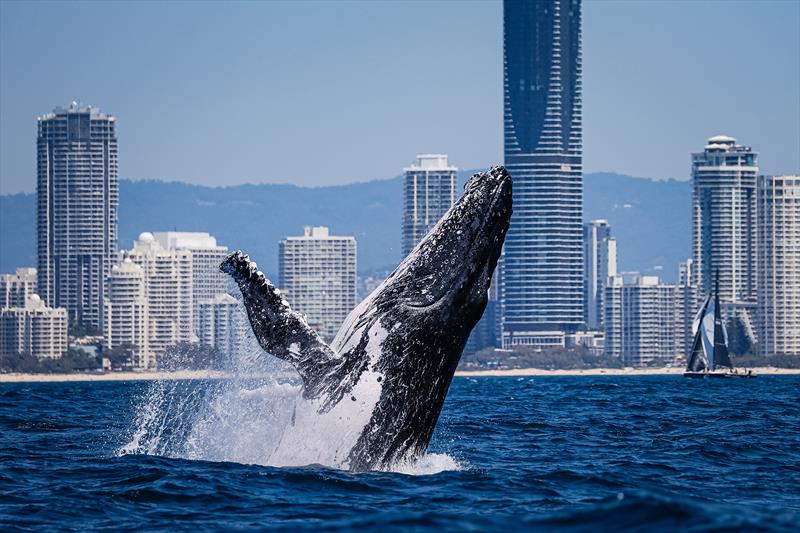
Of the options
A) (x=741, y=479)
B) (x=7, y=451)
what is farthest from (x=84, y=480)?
(x=741, y=479)

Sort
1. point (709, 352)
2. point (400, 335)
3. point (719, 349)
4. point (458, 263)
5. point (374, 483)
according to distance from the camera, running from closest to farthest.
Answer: point (374, 483) → point (400, 335) → point (458, 263) → point (719, 349) → point (709, 352)

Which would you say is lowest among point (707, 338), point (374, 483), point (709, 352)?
point (709, 352)

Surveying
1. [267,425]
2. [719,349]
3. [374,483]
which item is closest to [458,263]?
[374,483]

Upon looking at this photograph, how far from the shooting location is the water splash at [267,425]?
13.3 metres

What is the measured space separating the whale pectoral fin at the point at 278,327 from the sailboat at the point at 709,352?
13635cm

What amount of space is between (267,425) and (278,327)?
1.20 meters

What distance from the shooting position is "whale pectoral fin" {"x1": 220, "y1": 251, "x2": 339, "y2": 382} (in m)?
13.6

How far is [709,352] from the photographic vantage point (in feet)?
498

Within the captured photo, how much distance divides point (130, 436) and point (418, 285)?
8801 mm

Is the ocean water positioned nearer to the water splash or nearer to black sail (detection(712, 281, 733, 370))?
the water splash

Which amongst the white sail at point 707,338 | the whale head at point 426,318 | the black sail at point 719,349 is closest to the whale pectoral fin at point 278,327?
the whale head at point 426,318

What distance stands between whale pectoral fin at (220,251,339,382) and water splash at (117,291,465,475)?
318 mm

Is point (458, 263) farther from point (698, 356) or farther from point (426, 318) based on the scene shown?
point (698, 356)

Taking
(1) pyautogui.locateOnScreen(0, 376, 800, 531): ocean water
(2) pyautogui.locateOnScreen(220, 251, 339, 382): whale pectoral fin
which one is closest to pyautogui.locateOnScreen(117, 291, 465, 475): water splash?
(1) pyautogui.locateOnScreen(0, 376, 800, 531): ocean water
